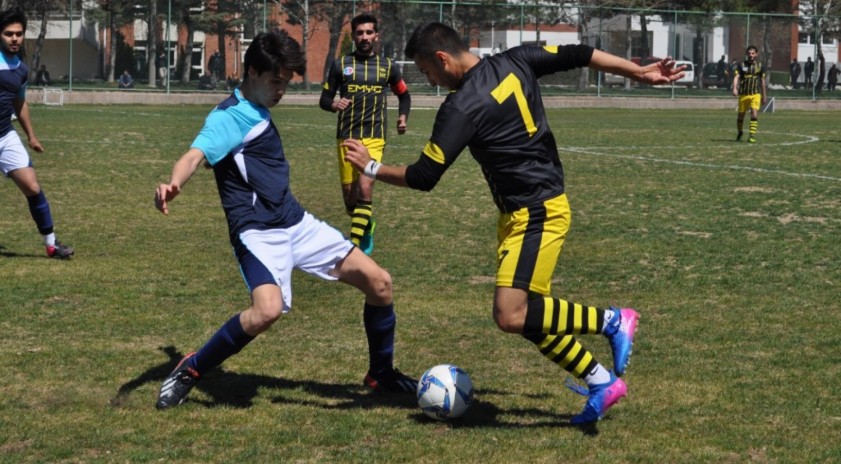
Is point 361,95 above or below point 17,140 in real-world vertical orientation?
above

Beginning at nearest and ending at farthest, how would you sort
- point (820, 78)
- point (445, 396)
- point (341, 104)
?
point (445, 396) < point (341, 104) < point (820, 78)

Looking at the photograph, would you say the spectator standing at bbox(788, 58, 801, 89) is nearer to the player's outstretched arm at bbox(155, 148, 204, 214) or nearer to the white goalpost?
the white goalpost

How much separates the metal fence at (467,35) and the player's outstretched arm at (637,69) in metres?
32.0

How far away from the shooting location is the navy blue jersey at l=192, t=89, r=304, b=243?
6008 millimetres

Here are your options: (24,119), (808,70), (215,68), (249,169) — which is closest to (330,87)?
(24,119)

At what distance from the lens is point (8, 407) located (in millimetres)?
5965

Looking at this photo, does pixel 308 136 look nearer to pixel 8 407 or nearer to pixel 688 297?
pixel 688 297

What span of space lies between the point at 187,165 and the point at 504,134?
5.03ft

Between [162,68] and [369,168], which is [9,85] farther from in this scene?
[162,68]

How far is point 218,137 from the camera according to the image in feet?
19.5

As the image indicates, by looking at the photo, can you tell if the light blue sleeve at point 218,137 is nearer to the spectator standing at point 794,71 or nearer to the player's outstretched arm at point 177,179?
the player's outstretched arm at point 177,179

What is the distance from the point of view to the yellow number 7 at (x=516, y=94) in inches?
223

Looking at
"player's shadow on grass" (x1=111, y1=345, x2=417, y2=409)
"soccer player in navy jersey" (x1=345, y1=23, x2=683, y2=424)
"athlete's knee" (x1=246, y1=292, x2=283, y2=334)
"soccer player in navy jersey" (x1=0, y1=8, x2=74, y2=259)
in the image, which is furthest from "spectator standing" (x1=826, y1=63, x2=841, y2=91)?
"athlete's knee" (x1=246, y1=292, x2=283, y2=334)

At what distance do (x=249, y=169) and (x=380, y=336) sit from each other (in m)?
1.16
